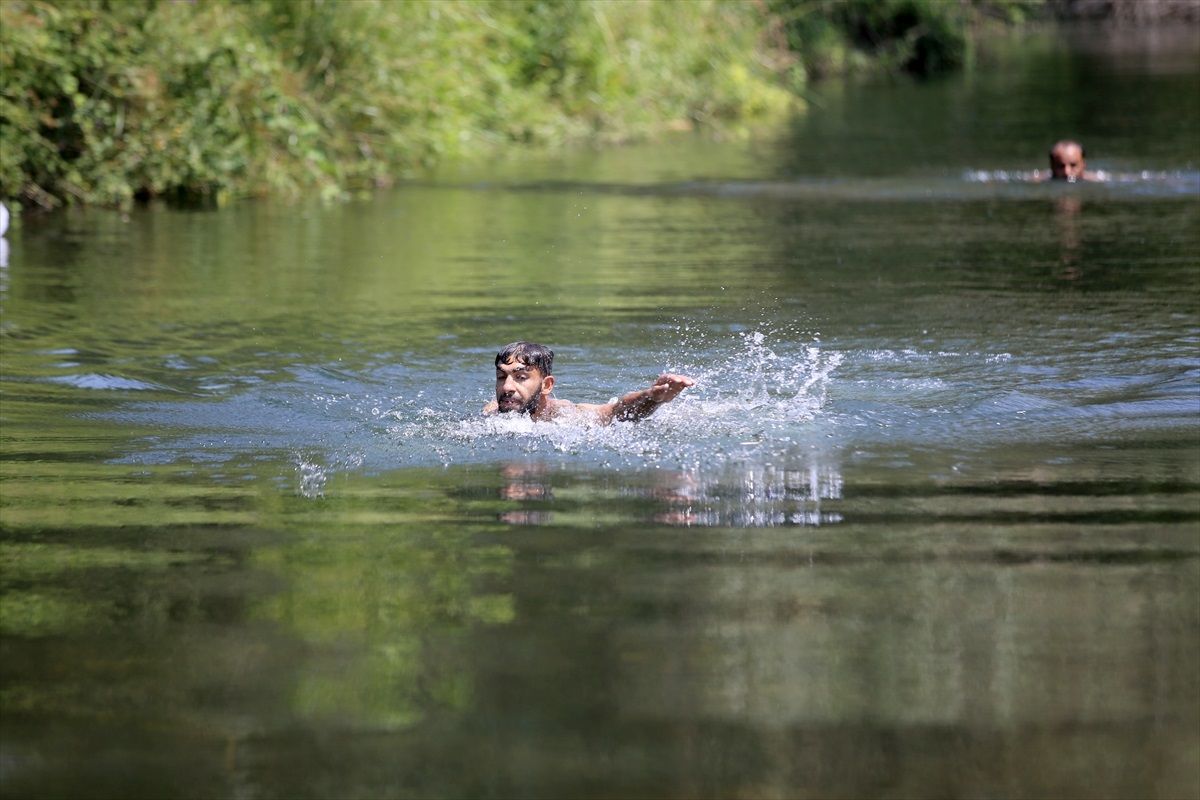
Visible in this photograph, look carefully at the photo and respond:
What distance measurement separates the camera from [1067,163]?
66.9ft

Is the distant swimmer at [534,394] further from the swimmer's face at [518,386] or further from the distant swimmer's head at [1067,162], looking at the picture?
the distant swimmer's head at [1067,162]

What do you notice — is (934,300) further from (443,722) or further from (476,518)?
(443,722)

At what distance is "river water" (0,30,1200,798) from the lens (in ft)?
16.3

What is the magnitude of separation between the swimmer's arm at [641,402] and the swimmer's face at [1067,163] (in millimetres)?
12492

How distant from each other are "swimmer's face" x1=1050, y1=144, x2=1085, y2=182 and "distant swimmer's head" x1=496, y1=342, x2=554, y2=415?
41.2ft

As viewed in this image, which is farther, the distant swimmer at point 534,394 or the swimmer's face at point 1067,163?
the swimmer's face at point 1067,163

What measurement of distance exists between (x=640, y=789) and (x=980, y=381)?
5.97 meters

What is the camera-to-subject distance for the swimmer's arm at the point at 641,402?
8.23m

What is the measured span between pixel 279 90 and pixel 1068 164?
27.6 ft

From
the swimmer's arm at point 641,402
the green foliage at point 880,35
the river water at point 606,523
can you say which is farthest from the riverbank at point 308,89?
the green foliage at point 880,35

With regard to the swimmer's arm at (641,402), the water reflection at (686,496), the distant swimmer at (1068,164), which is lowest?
the water reflection at (686,496)

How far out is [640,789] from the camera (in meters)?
4.67

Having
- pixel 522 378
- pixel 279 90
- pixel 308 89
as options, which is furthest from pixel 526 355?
pixel 308 89

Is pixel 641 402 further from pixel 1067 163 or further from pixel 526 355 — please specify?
pixel 1067 163
